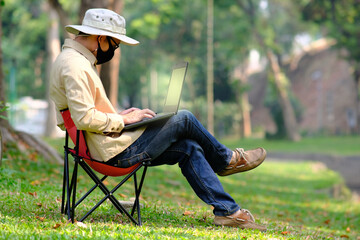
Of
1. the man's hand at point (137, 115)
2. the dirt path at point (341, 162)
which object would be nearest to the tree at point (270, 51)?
the dirt path at point (341, 162)

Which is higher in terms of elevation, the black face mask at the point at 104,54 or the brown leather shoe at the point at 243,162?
the black face mask at the point at 104,54

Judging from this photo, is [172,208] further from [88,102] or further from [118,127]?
[88,102]

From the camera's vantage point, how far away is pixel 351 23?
32.3 metres

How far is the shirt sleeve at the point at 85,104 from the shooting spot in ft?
13.7

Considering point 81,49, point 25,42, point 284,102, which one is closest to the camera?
point 81,49

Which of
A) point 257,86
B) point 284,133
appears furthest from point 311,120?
point 284,133

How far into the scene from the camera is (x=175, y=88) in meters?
4.56

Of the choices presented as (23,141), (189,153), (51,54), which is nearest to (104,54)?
(189,153)

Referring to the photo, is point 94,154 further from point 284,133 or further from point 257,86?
point 257,86

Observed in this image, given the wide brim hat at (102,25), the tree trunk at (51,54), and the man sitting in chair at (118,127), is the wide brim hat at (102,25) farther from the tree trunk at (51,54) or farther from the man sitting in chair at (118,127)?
the tree trunk at (51,54)

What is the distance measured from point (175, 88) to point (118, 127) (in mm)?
569

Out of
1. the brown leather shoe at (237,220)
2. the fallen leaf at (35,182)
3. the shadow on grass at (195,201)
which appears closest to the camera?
the brown leather shoe at (237,220)

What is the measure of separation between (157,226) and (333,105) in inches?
2009

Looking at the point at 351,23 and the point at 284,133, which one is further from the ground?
the point at 351,23
